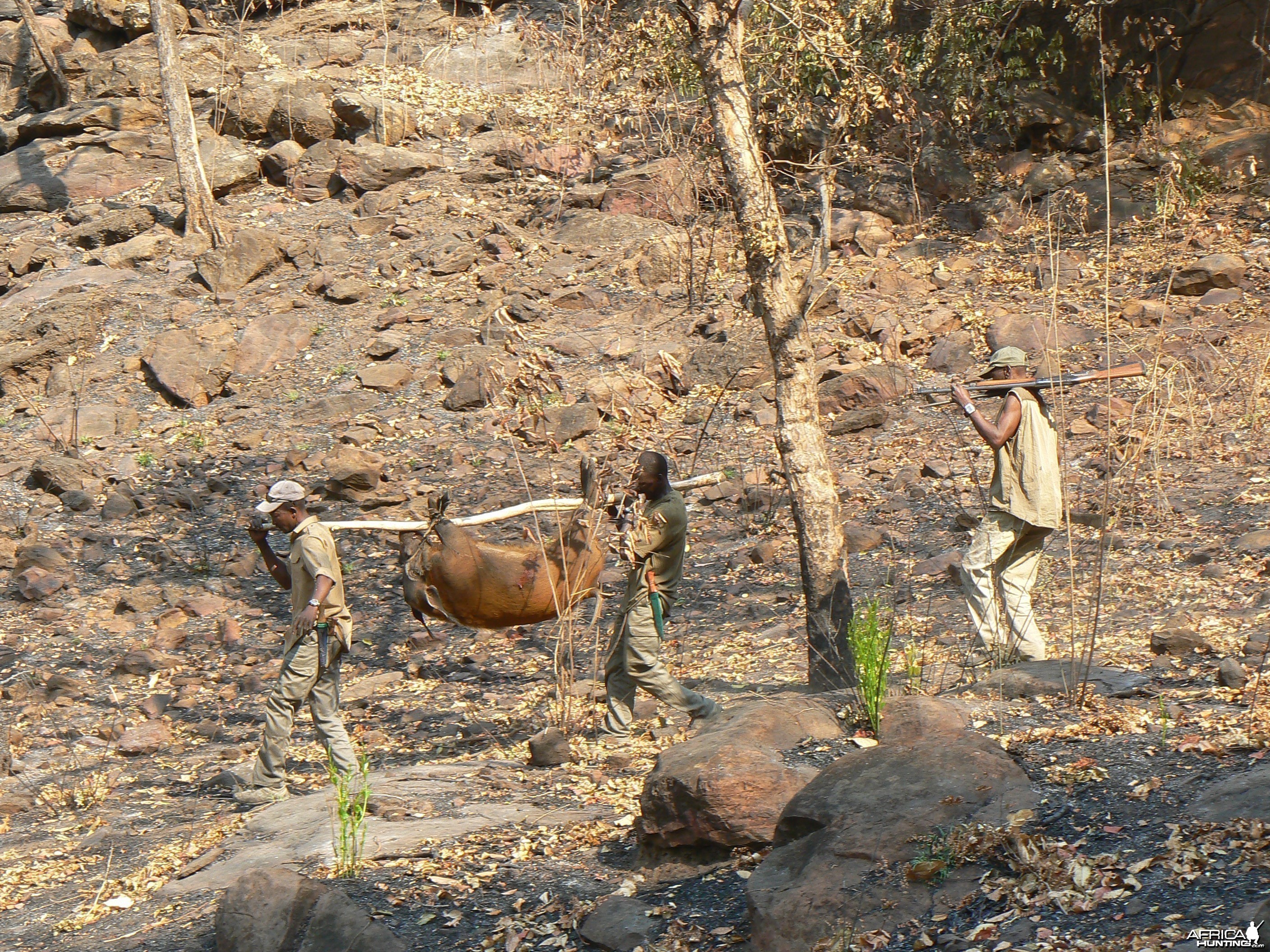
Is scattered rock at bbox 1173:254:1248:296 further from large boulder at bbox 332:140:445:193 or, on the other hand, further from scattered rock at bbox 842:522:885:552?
large boulder at bbox 332:140:445:193

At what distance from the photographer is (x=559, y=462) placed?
1025cm

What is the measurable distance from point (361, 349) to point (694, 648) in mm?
6249

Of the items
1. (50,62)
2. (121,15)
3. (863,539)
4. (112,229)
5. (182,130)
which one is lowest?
(863,539)

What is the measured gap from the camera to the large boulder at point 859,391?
10305 mm

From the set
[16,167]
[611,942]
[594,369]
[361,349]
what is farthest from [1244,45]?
[16,167]

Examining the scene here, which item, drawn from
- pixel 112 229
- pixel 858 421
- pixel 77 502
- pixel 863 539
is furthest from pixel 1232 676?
pixel 112 229

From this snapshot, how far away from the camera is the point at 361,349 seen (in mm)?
12297

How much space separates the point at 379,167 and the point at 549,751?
1060 cm

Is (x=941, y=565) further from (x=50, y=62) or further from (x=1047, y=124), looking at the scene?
(x=50, y=62)

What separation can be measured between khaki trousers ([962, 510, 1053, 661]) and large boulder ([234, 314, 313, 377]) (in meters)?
8.44

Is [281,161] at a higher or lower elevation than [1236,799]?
higher

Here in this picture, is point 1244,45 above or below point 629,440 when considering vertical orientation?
above

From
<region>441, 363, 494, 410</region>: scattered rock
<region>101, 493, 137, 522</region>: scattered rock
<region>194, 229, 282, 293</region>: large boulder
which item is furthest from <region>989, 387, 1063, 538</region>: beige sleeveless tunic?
<region>194, 229, 282, 293</region>: large boulder

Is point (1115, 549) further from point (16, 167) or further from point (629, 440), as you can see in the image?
point (16, 167)
